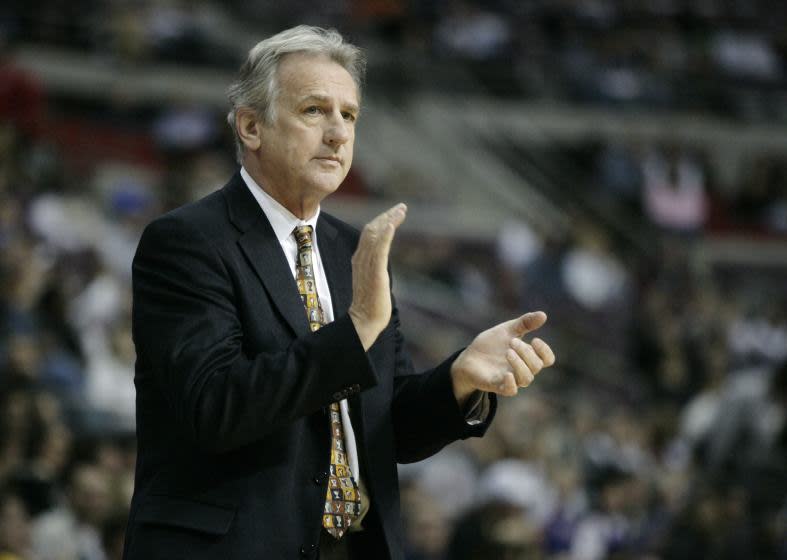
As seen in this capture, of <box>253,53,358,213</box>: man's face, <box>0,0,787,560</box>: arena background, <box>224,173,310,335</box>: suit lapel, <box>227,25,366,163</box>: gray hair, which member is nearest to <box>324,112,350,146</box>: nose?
<box>253,53,358,213</box>: man's face

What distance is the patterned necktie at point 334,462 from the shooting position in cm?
281

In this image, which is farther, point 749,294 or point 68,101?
point 749,294

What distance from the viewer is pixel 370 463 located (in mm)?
2828

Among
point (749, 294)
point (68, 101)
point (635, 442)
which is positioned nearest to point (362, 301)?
point (635, 442)

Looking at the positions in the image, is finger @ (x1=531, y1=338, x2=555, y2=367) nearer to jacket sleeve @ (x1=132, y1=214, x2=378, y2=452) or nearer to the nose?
jacket sleeve @ (x1=132, y1=214, x2=378, y2=452)

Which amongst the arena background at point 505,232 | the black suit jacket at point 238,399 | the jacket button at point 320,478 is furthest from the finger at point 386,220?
the arena background at point 505,232

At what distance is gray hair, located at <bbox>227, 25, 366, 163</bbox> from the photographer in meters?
2.85

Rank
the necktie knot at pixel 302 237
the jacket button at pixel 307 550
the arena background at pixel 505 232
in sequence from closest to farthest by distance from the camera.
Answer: the jacket button at pixel 307 550, the necktie knot at pixel 302 237, the arena background at pixel 505 232

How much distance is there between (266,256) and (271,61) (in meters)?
0.42

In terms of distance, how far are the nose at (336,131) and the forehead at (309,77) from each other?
0.05m

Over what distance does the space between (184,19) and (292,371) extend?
12664mm

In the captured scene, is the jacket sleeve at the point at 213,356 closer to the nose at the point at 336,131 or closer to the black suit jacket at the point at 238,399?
the black suit jacket at the point at 238,399

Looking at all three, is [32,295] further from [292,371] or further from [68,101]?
[68,101]

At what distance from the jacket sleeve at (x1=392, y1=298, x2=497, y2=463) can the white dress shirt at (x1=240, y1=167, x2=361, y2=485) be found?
0.17m
